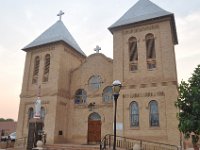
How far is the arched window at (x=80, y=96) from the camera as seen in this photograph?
24.1m

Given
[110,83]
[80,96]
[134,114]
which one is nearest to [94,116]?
[80,96]

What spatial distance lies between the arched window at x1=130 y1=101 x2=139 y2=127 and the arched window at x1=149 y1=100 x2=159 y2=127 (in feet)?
3.54

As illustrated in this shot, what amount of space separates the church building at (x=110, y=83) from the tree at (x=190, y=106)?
3830mm

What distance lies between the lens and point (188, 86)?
14500 mm

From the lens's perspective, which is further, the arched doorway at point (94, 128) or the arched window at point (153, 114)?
the arched doorway at point (94, 128)

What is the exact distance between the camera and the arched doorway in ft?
73.2

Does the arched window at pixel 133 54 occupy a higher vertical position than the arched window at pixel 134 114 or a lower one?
higher

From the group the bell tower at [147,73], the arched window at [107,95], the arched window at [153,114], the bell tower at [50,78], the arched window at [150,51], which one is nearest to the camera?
the bell tower at [147,73]

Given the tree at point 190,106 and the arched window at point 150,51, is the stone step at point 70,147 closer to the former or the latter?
the tree at point 190,106

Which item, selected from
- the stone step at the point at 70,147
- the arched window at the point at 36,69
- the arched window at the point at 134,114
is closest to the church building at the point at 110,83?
the arched window at the point at 134,114

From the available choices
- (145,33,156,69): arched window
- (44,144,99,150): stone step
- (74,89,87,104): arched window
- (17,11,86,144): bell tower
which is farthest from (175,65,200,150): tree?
(17,11,86,144): bell tower

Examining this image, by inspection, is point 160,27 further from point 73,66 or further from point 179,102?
point 73,66

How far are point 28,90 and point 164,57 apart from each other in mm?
13954

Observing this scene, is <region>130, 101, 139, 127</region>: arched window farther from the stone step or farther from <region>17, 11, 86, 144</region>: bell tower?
<region>17, 11, 86, 144</region>: bell tower
